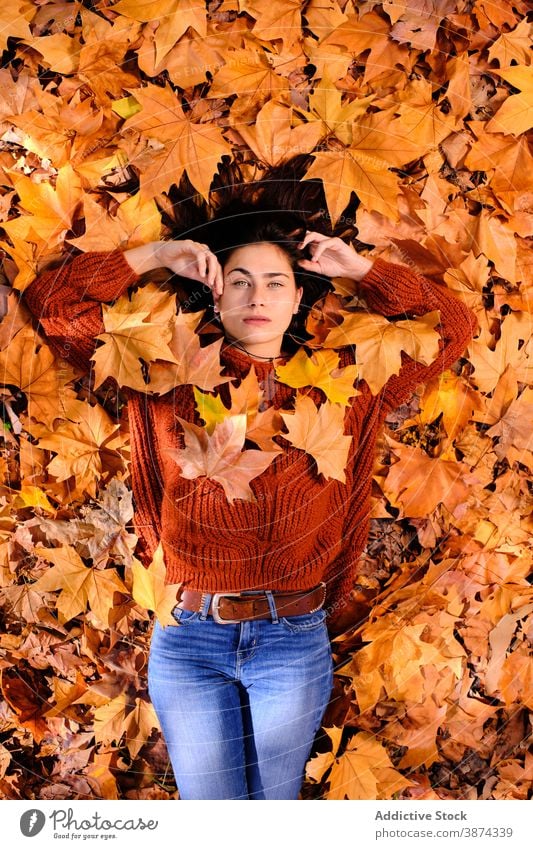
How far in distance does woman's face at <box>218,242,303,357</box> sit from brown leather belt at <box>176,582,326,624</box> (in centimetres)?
38

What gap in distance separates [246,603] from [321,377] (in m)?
0.36

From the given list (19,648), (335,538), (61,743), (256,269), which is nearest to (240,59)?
(256,269)

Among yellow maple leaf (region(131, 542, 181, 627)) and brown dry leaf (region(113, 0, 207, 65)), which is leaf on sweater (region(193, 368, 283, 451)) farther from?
brown dry leaf (region(113, 0, 207, 65))

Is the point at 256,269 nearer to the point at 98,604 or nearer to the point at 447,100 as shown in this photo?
the point at 447,100

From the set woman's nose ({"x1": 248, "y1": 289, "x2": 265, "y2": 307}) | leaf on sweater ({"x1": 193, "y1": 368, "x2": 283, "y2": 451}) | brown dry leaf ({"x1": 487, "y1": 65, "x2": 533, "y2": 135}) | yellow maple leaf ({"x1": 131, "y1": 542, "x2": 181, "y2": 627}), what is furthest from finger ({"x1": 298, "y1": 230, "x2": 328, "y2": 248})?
yellow maple leaf ({"x1": 131, "y1": 542, "x2": 181, "y2": 627})

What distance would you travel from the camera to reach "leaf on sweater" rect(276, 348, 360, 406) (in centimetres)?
114

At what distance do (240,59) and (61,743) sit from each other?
113cm

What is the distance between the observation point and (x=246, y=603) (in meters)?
1.11

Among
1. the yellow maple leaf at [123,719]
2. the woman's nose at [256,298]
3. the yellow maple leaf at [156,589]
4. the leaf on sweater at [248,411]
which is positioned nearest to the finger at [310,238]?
the woman's nose at [256,298]

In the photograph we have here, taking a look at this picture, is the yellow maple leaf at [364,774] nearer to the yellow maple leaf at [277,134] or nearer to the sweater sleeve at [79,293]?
the sweater sleeve at [79,293]

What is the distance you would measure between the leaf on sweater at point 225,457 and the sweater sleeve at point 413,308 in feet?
0.76

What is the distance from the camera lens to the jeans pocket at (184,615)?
1.12 meters

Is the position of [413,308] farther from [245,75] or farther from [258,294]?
[245,75]

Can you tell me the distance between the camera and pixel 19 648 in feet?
3.99
